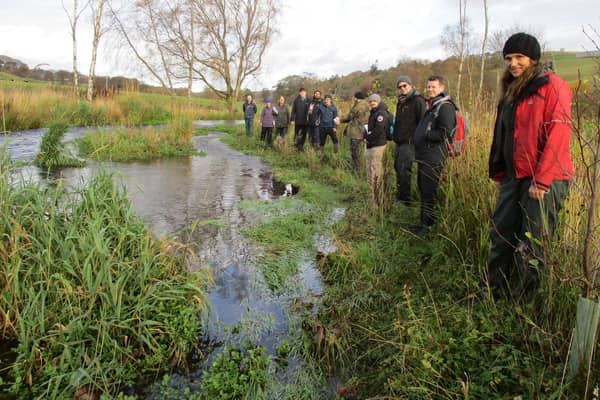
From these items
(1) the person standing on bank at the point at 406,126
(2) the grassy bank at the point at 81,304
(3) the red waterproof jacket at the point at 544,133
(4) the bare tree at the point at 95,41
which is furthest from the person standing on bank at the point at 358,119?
(4) the bare tree at the point at 95,41

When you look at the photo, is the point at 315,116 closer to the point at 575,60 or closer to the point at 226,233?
the point at 575,60

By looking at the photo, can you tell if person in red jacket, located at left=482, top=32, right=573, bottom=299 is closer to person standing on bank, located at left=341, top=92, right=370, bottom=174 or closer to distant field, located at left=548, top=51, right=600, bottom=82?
distant field, located at left=548, top=51, right=600, bottom=82

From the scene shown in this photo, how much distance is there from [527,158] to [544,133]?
0.19 meters

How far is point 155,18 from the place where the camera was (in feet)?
91.2

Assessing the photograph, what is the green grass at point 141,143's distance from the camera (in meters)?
11.0

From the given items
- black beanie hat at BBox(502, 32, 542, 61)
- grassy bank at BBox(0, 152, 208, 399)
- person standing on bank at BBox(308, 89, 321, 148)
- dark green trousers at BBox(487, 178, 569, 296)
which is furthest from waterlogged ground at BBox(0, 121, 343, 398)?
black beanie hat at BBox(502, 32, 542, 61)

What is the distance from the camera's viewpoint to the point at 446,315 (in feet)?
9.32

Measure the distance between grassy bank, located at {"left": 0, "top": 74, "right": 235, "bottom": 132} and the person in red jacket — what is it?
39.9ft

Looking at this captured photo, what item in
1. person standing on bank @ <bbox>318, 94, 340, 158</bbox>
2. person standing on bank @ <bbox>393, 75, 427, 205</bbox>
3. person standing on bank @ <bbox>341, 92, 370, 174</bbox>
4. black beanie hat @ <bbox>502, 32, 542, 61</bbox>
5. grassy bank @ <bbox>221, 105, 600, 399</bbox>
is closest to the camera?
grassy bank @ <bbox>221, 105, 600, 399</bbox>

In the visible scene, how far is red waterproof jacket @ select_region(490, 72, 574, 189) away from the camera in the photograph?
103 inches

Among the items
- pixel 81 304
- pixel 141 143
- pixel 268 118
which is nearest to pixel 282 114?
pixel 268 118

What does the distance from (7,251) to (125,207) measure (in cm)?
98

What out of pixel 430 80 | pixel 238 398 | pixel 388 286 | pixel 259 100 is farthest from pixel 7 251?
pixel 259 100

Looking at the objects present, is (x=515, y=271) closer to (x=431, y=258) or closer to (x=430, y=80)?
(x=431, y=258)
